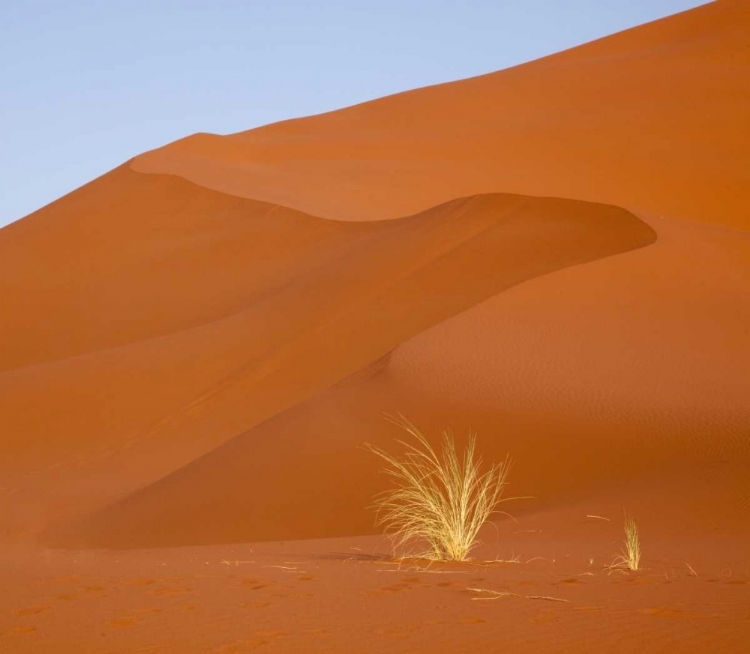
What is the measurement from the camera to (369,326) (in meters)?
18.7

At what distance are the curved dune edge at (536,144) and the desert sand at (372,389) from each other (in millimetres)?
196

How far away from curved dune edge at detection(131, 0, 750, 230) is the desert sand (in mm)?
196

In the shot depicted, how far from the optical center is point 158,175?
33312mm

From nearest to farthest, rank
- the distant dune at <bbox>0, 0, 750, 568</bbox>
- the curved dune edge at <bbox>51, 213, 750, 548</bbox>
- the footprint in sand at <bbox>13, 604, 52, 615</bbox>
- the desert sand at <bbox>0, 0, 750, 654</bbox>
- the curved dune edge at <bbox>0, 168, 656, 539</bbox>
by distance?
the footprint in sand at <bbox>13, 604, 52, 615</bbox>, the desert sand at <bbox>0, 0, 750, 654</bbox>, the curved dune edge at <bbox>51, 213, 750, 548</bbox>, the distant dune at <bbox>0, 0, 750, 568</bbox>, the curved dune edge at <bbox>0, 168, 656, 539</bbox>

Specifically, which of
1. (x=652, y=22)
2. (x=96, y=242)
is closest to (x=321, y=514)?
(x=96, y=242)

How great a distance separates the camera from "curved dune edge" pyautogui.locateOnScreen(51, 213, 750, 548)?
1151 cm

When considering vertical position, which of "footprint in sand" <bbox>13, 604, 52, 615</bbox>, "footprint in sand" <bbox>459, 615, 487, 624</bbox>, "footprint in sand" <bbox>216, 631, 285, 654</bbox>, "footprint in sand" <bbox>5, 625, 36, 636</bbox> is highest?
"footprint in sand" <bbox>459, 615, 487, 624</bbox>

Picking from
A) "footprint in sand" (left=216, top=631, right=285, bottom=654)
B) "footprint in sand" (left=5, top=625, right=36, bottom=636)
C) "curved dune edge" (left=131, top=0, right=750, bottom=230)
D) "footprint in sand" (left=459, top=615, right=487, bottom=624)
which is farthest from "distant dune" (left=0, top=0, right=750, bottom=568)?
"footprint in sand" (left=5, top=625, right=36, bottom=636)

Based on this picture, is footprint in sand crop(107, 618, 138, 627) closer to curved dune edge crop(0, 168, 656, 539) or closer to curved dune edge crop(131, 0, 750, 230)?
curved dune edge crop(0, 168, 656, 539)

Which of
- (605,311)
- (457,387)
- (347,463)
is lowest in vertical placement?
(347,463)

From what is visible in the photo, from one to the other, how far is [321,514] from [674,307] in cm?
649

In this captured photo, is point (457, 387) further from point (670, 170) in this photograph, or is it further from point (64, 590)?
point (670, 170)

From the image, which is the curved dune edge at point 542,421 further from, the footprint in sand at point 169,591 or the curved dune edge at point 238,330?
the footprint in sand at point 169,591

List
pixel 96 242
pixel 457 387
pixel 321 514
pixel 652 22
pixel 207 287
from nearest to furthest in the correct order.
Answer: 1. pixel 321 514
2. pixel 457 387
3. pixel 207 287
4. pixel 96 242
5. pixel 652 22
